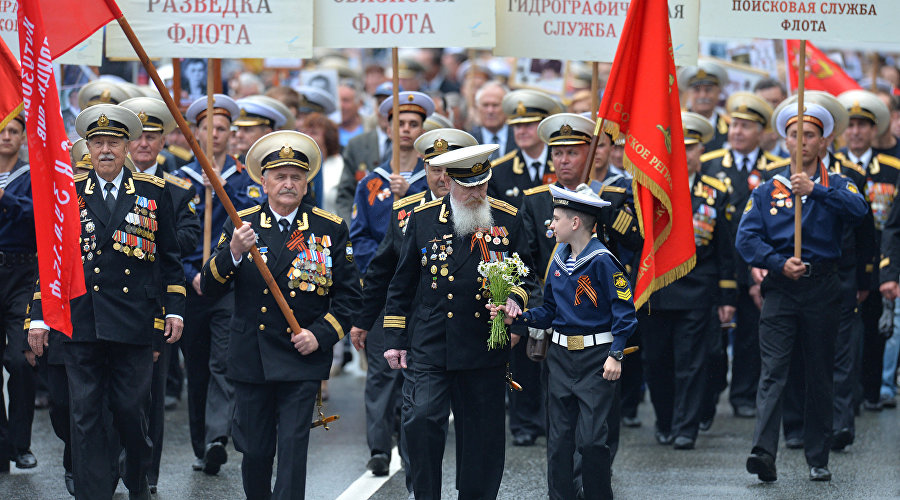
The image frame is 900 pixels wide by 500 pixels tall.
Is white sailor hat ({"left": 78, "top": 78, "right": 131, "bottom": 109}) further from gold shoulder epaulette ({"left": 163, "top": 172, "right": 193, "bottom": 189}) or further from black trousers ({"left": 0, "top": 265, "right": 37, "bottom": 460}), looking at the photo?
black trousers ({"left": 0, "top": 265, "right": 37, "bottom": 460})

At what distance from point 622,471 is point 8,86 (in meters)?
4.83

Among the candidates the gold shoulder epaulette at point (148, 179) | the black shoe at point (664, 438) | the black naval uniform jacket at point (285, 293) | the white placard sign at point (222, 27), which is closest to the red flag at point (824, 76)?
the black shoe at point (664, 438)

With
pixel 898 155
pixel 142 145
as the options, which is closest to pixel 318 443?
pixel 142 145

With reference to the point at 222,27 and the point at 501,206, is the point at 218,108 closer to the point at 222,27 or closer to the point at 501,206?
the point at 222,27

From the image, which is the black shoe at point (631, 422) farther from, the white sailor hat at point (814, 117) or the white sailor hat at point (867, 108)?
the white sailor hat at point (867, 108)

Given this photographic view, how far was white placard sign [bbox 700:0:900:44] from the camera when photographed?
33.9 ft

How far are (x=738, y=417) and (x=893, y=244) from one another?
2.06m

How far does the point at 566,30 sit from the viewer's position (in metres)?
10.6

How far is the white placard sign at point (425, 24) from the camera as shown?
10445 millimetres

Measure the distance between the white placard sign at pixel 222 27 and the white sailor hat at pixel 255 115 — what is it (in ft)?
4.67

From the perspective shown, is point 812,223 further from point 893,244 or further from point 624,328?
point 624,328

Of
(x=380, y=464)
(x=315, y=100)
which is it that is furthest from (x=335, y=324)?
(x=315, y=100)

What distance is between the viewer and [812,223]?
33.6 feet

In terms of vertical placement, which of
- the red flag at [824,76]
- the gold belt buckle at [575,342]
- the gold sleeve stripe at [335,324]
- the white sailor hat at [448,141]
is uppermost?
the red flag at [824,76]
